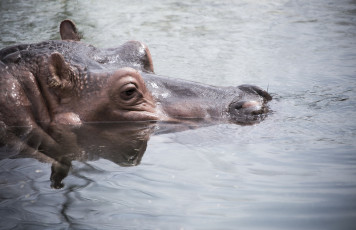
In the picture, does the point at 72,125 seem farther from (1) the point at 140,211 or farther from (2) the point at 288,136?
(2) the point at 288,136

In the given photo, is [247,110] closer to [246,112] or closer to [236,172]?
[246,112]

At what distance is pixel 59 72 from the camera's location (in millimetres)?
4199

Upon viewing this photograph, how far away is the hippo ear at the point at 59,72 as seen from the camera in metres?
4.11

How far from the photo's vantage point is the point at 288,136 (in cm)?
415

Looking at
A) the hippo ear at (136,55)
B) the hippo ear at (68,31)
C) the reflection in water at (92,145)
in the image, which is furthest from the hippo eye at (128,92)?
the hippo ear at (68,31)

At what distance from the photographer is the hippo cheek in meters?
4.43

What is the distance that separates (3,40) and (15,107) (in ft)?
15.5

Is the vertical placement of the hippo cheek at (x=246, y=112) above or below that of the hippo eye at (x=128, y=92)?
below

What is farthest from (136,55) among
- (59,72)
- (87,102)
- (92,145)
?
(92,145)

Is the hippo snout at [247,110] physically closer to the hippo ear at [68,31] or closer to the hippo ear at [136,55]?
the hippo ear at [136,55]

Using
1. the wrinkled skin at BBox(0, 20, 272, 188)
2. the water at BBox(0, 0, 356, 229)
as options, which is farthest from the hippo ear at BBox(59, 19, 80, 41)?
the water at BBox(0, 0, 356, 229)

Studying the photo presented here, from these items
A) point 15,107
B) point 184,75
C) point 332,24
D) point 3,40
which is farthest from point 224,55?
point 15,107

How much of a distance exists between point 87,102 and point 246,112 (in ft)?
4.92

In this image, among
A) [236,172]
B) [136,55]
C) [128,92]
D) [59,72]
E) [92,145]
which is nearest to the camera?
[236,172]
